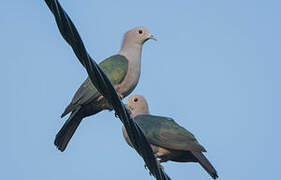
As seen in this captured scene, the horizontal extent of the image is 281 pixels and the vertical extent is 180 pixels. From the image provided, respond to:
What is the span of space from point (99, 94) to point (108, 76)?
33 cm

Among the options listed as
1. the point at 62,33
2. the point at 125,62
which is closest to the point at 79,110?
the point at 125,62

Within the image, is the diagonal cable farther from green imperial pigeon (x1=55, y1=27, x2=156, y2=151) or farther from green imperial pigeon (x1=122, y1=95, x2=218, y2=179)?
green imperial pigeon (x1=55, y1=27, x2=156, y2=151)

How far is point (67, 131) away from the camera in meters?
6.20

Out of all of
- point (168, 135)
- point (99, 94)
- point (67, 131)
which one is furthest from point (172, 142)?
point (67, 131)

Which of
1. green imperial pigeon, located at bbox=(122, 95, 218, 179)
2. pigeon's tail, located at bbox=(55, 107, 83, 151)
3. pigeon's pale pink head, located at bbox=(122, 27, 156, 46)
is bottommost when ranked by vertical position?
green imperial pigeon, located at bbox=(122, 95, 218, 179)

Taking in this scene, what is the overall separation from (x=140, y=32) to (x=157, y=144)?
191 cm

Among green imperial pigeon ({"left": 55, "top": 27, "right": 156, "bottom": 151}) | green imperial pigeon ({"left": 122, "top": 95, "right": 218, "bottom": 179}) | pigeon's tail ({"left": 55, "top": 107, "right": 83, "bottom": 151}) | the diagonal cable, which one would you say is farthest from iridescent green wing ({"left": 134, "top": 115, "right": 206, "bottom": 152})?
the diagonal cable

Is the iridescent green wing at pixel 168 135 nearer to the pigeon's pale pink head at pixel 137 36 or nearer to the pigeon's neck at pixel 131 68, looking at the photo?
the pigeon's neck at pixel 131 68

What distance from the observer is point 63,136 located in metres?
6.16

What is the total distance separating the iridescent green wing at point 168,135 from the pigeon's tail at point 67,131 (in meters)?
0.86

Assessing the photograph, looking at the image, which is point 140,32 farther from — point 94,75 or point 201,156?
point 94,75

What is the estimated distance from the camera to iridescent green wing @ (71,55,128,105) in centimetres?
631

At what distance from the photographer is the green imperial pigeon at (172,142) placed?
607cm

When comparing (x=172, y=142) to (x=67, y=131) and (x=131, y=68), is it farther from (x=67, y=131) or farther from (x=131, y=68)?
(x=67, y=131)
